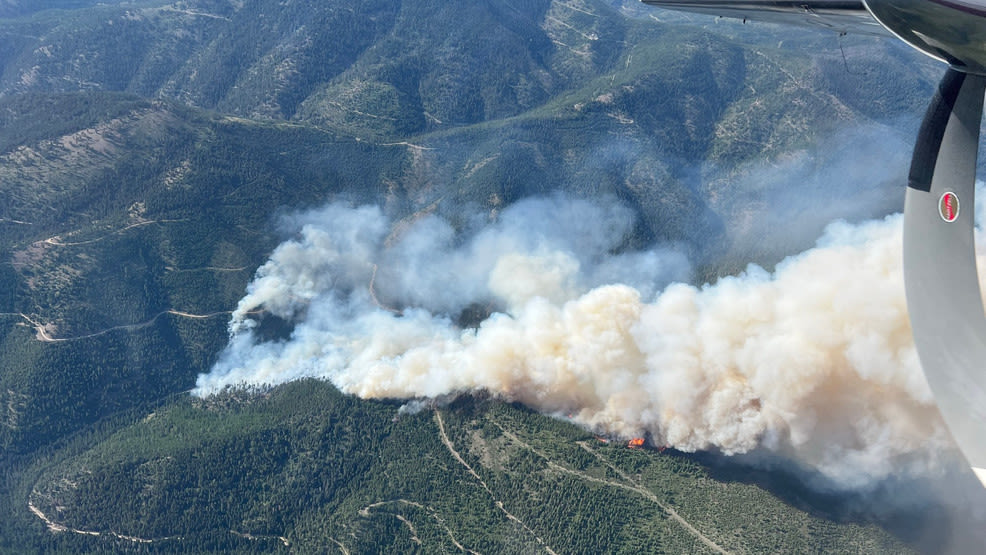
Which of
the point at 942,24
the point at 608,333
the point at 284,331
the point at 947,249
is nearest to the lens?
the point at 942,24

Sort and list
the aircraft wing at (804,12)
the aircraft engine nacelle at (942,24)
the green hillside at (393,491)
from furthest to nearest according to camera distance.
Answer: the green hillside at (393,491)
the aircraft wing at (804,12)
the aircraft engine nacelle at (942,24)

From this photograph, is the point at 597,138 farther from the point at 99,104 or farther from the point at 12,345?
the point at 12,345

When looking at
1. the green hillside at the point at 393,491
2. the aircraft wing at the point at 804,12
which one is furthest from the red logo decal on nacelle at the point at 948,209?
the green hillside at the point at 393,491

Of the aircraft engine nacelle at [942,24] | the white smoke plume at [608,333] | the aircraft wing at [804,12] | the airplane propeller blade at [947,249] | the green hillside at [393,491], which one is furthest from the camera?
the green hillside at [393,491]

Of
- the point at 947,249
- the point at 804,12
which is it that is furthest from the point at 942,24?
the point at 804,12

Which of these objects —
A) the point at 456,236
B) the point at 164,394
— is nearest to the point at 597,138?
the point at 456,236

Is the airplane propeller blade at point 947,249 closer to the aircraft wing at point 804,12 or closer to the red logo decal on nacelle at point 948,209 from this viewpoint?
the red logo decal on nacelle at point 948,209

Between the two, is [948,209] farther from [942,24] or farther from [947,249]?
[942,24]
